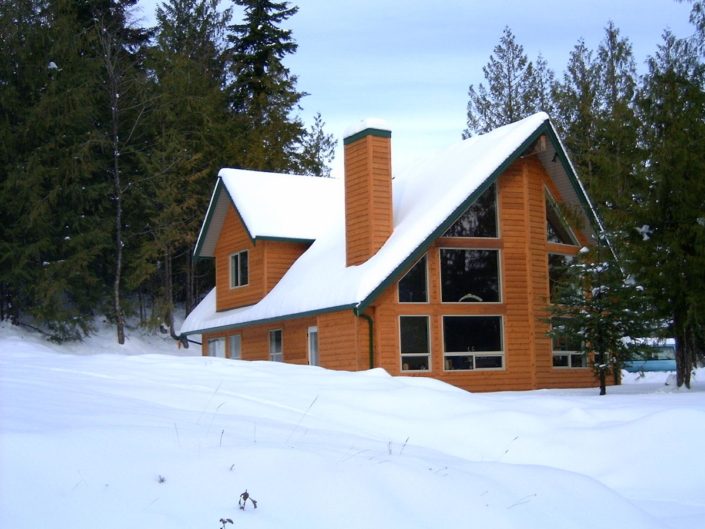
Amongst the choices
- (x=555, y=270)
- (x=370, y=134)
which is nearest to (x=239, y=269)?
(x=370, y=134)

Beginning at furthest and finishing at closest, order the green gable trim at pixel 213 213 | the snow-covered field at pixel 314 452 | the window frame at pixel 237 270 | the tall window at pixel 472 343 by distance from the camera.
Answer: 1. the window frame at pixel 237 270
2. the green gable trim at pixel 213 213
3. the tall window at pixel 472 343
4. the snow-covered field at pixel 314 452

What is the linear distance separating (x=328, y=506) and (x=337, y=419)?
327cm

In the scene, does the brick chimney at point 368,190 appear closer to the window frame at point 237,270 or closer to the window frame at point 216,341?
the window frame at point 237,270

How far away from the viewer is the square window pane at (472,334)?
1723cm

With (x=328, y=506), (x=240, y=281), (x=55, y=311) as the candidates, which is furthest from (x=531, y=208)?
(x=55, y=311)

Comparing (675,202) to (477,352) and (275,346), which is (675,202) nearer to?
(477,352)

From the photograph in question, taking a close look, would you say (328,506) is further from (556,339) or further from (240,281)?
(240,281)

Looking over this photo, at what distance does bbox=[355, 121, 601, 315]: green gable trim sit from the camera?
625 inches

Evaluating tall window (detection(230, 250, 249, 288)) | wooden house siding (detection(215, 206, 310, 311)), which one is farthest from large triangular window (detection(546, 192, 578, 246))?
tall window (detection(230, 250, 249, 288))

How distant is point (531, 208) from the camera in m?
18.5

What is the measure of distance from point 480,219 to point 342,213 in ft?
17.6

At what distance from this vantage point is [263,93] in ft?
122

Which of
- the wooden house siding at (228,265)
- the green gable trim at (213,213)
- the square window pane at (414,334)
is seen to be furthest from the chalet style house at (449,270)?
the wooden house siding at (228,265)

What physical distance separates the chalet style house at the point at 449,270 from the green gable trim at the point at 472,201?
0.03 m
